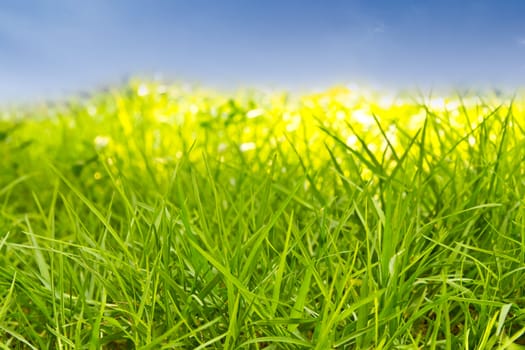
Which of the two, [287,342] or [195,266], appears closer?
[287,342]

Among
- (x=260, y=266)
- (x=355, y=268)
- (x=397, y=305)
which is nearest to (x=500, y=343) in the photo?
(x=397, y=305)

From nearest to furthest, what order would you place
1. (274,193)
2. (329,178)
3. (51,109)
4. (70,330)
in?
(70,330), (274,193), (329,178), (51,109)

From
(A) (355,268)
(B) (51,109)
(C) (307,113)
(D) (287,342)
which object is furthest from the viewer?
(B) (51,109)

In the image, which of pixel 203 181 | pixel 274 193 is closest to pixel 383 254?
pixel 274 193

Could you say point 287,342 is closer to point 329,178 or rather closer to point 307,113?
point 329,178

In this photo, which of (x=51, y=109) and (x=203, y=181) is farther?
(x=51, y=109)

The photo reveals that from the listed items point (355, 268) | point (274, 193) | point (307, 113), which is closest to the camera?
point (355, 268)

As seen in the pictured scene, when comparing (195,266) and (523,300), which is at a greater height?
(195,266)

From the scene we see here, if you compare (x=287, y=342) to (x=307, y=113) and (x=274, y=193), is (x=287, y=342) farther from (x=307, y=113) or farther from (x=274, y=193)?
(x=307, y=113)

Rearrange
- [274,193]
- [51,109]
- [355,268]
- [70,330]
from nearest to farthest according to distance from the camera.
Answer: [70,330] < [355,268] < [274,193] < [51,109]
